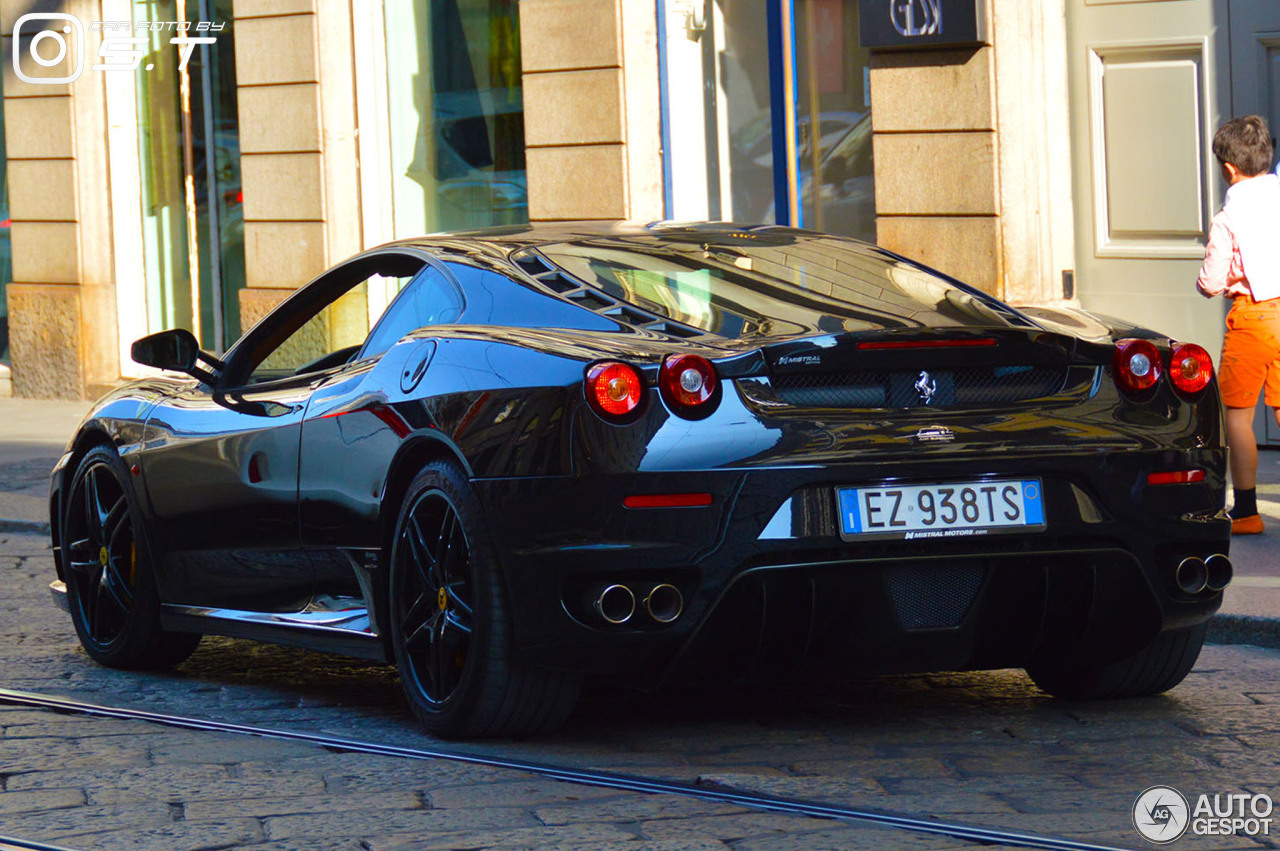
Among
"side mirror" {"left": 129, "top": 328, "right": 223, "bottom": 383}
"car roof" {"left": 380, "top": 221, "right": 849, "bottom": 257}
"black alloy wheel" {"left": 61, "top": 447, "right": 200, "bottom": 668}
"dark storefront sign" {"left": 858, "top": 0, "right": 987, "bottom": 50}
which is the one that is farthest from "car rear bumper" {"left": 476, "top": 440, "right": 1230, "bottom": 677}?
"dark storefront sign" {"left": 858, "top": 0, "right": 987, "bottom": 50}

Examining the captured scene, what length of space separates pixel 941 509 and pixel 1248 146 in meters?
4.02

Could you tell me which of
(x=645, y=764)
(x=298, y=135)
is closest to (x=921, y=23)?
(x=298, y=135)

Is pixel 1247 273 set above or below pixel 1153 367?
above

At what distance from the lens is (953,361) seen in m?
4.68

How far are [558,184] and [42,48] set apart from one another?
6358 mm

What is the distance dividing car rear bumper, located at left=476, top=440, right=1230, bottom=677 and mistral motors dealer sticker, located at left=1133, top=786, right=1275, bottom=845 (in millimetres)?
587

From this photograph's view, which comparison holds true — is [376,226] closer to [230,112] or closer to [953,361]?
[230,112]

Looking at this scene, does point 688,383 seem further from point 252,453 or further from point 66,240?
point 66,240

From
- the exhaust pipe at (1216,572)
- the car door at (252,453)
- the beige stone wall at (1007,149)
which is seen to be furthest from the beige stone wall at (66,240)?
the exhaust pipe at (1216,572)

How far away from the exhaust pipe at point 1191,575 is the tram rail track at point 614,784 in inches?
44.6

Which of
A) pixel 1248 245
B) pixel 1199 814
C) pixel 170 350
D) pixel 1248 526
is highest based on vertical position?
pixel 1248 245

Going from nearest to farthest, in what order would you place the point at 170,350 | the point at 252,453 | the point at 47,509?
the point at 252,453
the point at 170,350
the point at 47,509

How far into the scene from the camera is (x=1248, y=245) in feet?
26.0

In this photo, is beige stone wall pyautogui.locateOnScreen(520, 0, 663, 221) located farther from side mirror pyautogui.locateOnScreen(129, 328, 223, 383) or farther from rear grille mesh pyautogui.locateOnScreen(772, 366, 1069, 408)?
rear grille mesh pyautogui.locateOnScreen(772, 366, 1069, 408)
